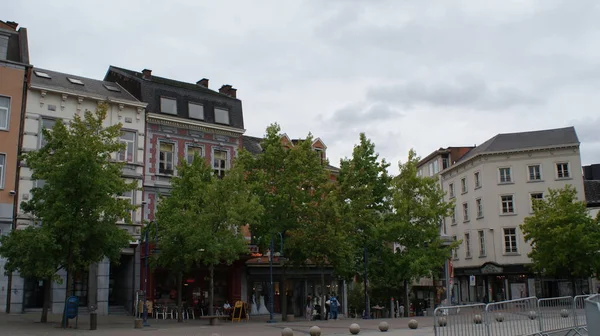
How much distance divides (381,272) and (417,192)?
548 cm

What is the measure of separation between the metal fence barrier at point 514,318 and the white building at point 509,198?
3275 cm

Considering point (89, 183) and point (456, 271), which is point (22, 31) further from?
point (456, 271)

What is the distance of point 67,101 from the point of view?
1227 inches

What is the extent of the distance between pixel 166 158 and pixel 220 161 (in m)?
3.45

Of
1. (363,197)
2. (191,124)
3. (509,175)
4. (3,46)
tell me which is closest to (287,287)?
(363,197)

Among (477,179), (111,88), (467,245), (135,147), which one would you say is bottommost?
(467,245)

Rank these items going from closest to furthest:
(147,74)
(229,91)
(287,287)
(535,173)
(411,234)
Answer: (411,234) < (147,74) < (287,287) < (229,91) < (535,173)

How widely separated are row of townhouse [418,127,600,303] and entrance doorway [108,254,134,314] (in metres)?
26.6

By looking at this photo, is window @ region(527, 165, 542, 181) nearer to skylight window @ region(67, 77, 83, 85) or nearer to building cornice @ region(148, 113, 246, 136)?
building cornice @ region(148, 113, 246, 136)

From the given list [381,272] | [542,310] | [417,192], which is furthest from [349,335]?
[417,192]

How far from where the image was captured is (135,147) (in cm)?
3303

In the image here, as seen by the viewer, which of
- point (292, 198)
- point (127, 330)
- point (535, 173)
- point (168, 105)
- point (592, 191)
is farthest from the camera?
point (592, 191)

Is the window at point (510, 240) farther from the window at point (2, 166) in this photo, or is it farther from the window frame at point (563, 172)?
the window at point (2, 166)

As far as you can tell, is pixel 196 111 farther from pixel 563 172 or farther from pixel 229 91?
pixel 563 172
